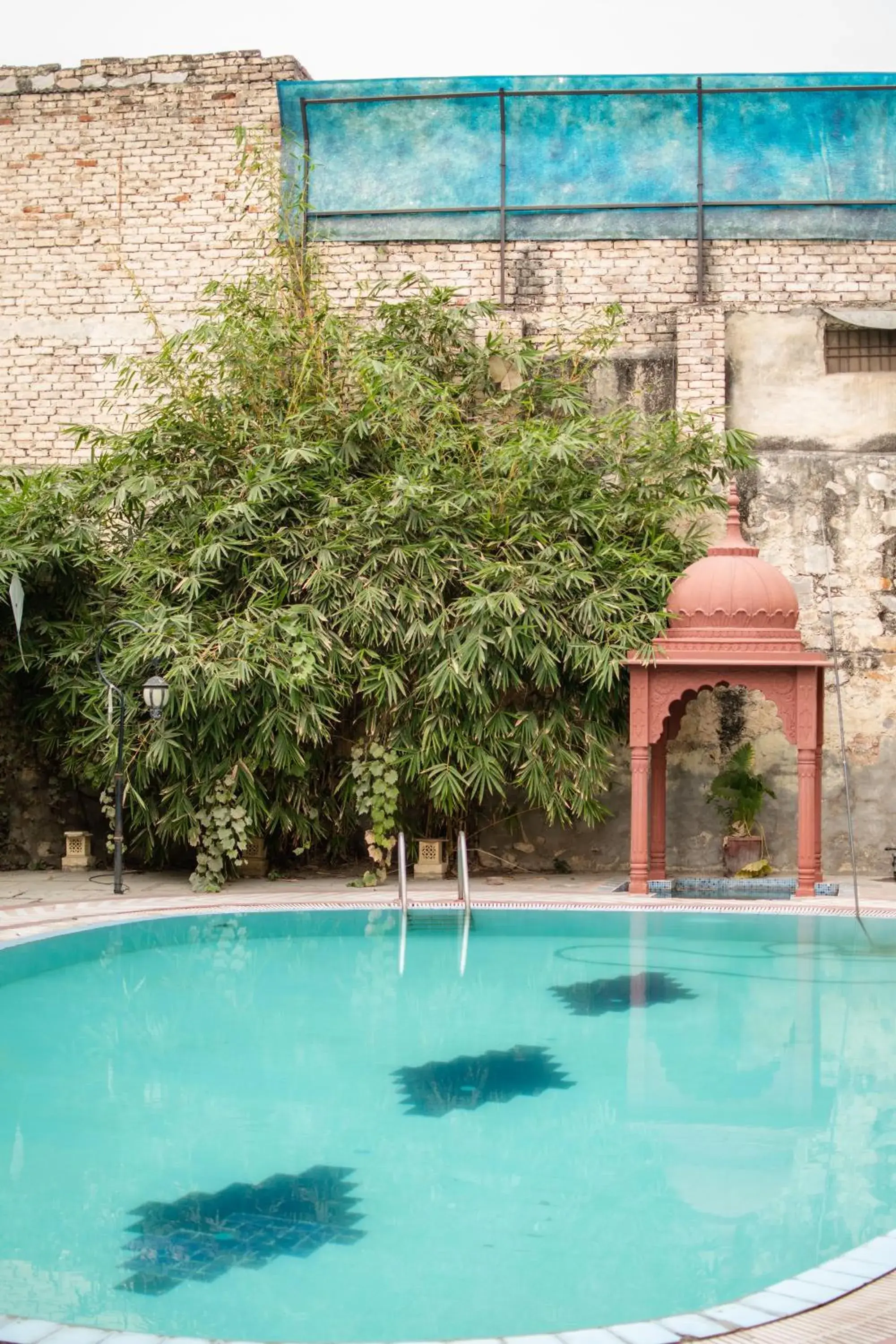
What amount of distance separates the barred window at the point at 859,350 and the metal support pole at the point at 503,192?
2.81m

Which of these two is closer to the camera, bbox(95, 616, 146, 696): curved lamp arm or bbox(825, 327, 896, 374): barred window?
bbox(95, 616, 146, 696): curved lamp arm

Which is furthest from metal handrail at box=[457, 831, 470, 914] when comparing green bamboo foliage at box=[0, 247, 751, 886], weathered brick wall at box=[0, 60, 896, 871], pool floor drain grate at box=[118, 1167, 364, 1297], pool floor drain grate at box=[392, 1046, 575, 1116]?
pool floor drain grate at box=[118, 1167, 364, 1297]

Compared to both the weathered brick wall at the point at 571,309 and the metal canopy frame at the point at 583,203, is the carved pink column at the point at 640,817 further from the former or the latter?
the metal canopy frame at the point at 583,203

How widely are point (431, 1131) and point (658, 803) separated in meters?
6.85

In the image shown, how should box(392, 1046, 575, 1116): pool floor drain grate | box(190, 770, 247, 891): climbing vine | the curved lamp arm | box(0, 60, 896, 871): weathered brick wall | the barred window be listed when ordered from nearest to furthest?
1. box(392, 1046, 575, 1116): pool floor drain grate
2. the curved lamp arm
3. box(190, 770, 247, 891): climbing vine
4. box(0, 60, 896, 871): weathered brick wall
5. the barred window

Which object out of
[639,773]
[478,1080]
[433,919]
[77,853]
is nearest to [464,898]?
[433,919]

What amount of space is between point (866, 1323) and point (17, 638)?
9.94 metres

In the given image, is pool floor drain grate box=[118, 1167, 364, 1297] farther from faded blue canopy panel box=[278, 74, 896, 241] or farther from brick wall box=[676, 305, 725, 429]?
faded blue canopy panel box=[278, 74, 896, 241]

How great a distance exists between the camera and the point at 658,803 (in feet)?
38.9

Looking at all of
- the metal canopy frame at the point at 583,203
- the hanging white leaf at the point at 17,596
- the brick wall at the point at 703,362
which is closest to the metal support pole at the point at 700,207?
the metal canopy frame at the point at 583,203

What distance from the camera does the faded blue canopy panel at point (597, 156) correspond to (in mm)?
13094

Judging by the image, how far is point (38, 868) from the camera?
12.6 meters

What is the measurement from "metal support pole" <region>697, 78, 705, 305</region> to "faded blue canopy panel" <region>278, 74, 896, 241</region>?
0.02 metres

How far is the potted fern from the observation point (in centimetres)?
1203
